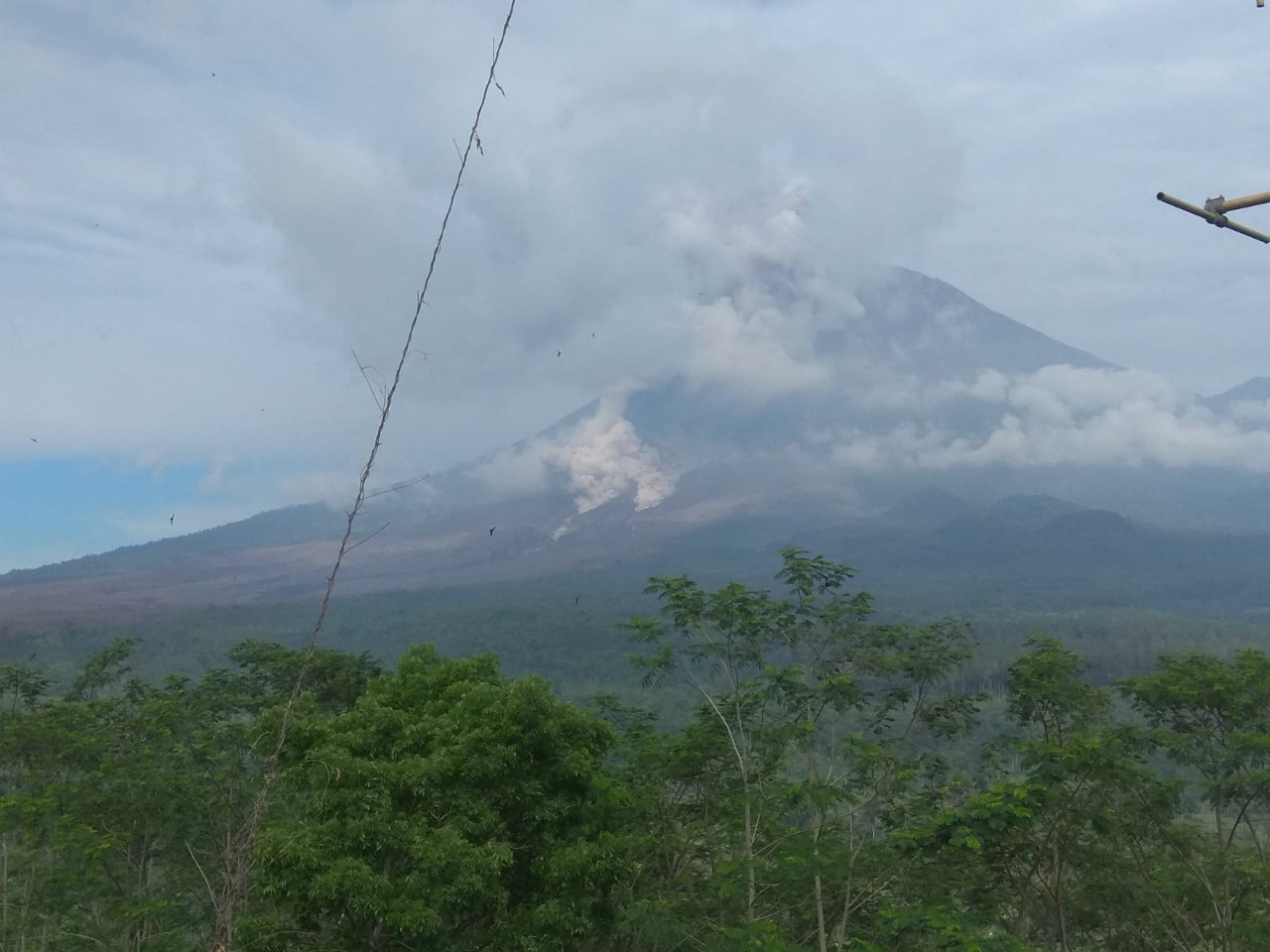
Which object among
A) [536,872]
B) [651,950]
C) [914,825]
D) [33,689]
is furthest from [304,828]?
[33,689]

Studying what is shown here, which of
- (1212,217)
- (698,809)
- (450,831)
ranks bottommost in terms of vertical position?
(698,809)

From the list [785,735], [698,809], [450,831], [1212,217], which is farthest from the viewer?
[698,809]

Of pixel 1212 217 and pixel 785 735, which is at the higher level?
pixel 1212 217

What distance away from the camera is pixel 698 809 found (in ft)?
42.0

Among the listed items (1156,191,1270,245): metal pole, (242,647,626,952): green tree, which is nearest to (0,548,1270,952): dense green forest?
(242,647,626,952): green tree

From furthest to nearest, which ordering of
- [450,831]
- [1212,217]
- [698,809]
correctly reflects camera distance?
[698,809] → [450,831] → [1212,217]

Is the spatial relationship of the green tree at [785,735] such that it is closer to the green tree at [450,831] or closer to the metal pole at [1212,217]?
the green tree at [450,831]

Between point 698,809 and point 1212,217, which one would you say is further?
point 698,809

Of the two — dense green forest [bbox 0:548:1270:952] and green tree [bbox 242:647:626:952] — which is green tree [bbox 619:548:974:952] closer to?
dense green forest [bbox 0:548:1270:952]

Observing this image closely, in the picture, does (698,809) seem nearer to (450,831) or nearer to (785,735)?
(785,735)

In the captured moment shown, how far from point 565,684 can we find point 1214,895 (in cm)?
8225

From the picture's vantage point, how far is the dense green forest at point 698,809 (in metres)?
9.57

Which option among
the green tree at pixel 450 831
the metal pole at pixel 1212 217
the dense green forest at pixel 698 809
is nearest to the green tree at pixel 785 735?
the dense green forest at pixel 698 809


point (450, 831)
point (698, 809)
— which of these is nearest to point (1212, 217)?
point (450, 831)
